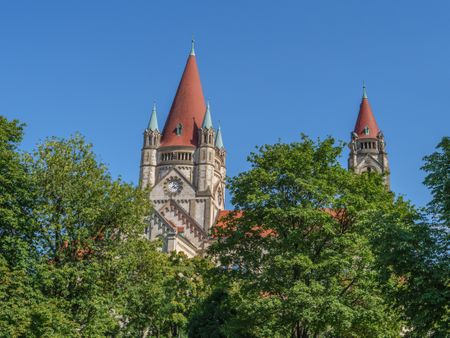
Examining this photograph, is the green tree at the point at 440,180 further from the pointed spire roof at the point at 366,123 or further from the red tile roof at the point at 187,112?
the pointed spire roof at the point at 366,123

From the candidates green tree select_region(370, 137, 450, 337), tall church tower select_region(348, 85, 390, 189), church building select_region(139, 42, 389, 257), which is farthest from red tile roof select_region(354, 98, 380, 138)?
green tree select_region(370, 137, 450, 337)

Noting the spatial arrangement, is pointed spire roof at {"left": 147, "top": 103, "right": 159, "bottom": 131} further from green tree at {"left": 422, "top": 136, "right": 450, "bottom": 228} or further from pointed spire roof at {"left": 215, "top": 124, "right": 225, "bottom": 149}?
green tree at {"left": 422, "top": 136, "right": 450, "bottom": 228}

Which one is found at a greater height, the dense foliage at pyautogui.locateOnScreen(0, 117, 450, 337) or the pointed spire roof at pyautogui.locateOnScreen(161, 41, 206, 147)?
the pointed spire roof at pyautogui.locateOnScreen(161, 41, 206, 147)

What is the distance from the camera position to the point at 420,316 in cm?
1503

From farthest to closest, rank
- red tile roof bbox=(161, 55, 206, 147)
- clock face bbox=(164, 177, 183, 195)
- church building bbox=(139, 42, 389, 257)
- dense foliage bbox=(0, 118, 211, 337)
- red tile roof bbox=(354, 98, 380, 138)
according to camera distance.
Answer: red tile roof bbox=(354, 98, 380, 138) → red tile roof bbox=(161, 55, 206, 147) → clock face bbox=(164, 177, 183, 195) → church building bbox=(139, 42, 389, 257) → dense foliage bbox=(0, 118, 211, 337)

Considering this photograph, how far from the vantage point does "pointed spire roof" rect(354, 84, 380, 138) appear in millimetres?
75625

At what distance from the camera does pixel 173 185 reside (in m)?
63.8

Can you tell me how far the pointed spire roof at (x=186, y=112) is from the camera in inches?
2633

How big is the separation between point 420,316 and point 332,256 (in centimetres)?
617

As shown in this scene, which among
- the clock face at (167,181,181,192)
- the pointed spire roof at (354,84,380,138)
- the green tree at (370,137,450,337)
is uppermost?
the pointed spire roof at (354,84,380,138)

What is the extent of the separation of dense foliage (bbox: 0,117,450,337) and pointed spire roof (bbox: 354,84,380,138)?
52676mm

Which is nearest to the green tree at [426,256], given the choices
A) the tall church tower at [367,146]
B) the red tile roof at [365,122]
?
the tall church tower at [367,146]

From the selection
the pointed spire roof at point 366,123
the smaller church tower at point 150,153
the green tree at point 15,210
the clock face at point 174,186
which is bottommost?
the green tree at point 15,210

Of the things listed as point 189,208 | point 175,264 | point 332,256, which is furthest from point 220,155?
point 332,256
